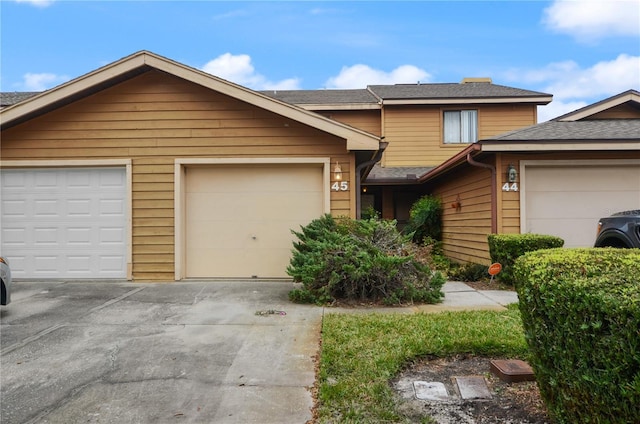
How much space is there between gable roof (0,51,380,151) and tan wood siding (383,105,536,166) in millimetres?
6938

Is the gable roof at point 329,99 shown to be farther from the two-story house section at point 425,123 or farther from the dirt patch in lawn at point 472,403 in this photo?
the dirt patch in lawn at point 472,403

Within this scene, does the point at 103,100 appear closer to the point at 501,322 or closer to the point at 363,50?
the point at 501,322

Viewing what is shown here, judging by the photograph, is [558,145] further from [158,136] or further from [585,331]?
[158,136]

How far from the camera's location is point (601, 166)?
8.03 meters

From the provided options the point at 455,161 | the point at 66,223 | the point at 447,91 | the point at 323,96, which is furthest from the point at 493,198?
the point at 323,96

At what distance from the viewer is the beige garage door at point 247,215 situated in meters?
7.87

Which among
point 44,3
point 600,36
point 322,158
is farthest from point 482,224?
point 44,3

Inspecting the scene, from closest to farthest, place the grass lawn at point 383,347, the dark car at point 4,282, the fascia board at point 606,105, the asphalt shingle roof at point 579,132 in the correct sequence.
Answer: the grass lawn at point 383,347, the dark car at point 4,282, the asphalt shingle roof at point 579,132, the fascia board at point 606,105

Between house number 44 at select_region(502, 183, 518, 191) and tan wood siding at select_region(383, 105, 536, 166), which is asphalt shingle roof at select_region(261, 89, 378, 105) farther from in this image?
house number 44 at select_region(502, 183, 518, 191)

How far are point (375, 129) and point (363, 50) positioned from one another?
7.51m

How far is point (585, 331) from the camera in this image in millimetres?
1838

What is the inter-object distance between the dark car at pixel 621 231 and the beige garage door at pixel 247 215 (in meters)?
4.81

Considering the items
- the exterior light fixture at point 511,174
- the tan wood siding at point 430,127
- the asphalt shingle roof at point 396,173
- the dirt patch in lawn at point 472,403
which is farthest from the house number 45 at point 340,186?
the tan wood siding at point 430,127

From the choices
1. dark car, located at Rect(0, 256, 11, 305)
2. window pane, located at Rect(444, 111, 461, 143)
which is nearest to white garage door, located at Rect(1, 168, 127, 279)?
dark car, located at Rect(0, 256, 11, 305)
